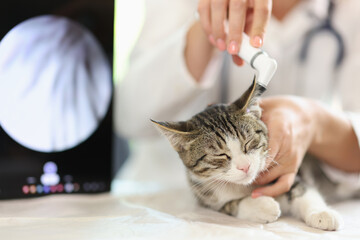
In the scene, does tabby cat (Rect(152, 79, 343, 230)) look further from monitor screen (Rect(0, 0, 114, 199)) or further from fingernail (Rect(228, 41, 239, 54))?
monitor screen (Rect(0, 0, 114, 199))

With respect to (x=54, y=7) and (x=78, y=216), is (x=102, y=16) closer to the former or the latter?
(x=54, y=7)

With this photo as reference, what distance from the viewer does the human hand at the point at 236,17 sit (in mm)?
695

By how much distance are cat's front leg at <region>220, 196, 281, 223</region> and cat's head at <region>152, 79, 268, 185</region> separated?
45 millimetres

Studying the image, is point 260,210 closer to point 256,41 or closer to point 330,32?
point 256,41

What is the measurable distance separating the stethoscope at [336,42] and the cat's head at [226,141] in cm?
50

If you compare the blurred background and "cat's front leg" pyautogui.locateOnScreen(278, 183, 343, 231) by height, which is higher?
the blurred background

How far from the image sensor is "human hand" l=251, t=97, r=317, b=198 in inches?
27.6

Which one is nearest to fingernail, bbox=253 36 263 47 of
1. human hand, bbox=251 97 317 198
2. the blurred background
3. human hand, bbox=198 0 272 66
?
human hand, bbox=198 0 272 66

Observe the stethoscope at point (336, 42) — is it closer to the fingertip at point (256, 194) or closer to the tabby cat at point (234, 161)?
the tabby cat at point (234, 161)

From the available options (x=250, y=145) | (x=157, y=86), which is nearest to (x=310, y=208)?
(x=250, y=145)

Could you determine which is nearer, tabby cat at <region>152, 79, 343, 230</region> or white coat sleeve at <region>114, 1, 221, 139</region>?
tabby cat at <region>152, 79, 343, 230</region>

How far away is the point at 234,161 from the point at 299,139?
15 cm

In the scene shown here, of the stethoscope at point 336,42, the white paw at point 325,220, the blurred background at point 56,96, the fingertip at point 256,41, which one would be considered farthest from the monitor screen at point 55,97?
the stethoscope at point 336,42

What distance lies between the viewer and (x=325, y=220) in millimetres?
624
